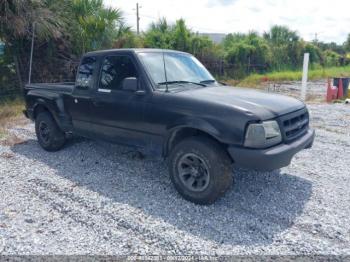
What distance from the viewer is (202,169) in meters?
3.69

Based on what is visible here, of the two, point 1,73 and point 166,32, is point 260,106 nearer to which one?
point 1,73

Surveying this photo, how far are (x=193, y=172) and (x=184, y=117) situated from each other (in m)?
0.66

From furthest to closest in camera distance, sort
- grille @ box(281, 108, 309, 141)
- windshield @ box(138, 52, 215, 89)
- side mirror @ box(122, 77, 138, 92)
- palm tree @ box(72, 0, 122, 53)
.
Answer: palm tree @ box(72, 0, 122, 53) < windshield @ box(138, 52, 215, 89) < side mirror @ box(122, 77, 138, 92) < grille @ box(281, 108, 309, 141)

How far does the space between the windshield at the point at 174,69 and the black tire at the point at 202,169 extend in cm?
94

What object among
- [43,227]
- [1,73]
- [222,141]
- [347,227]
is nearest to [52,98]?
[43,227]

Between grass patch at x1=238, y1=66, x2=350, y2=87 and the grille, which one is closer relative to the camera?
the grille

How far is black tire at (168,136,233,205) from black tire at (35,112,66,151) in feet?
9.08

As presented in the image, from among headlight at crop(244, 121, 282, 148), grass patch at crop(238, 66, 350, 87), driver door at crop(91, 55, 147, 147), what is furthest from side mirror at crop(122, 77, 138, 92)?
grass patch at crop(238, 66, 350, 87)

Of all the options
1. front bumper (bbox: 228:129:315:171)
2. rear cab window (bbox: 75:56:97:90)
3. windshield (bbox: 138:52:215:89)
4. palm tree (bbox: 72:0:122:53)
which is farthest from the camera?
palm tree (bbox: 72:0:122:53)

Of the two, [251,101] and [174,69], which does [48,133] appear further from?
[251,101]

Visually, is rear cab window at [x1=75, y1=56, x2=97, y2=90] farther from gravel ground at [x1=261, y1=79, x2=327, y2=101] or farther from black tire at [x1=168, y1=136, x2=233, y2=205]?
gravel ground at [x1=261, y1=79, x2=327, y2=101]

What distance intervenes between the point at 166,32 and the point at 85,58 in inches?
496

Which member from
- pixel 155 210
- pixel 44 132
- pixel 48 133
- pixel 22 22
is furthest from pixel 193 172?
pixel 22 22

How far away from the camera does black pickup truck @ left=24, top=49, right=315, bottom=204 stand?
3385 millimetres
